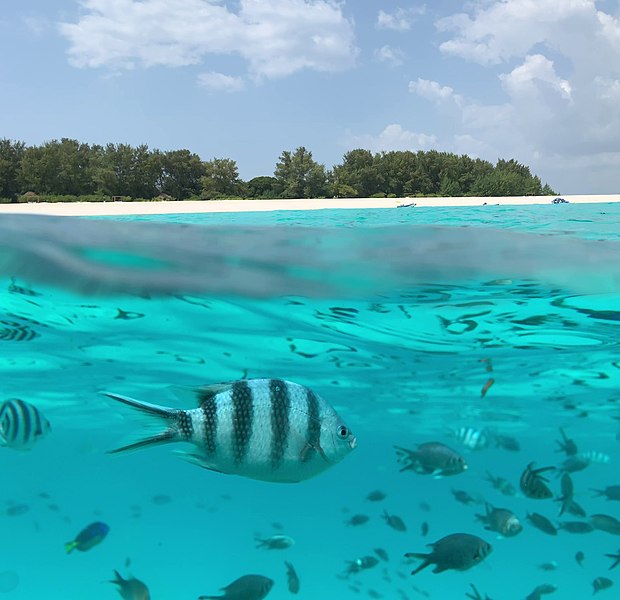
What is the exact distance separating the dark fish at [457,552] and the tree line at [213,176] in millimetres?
57368

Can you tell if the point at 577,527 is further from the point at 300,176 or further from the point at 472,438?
the point at 300,176

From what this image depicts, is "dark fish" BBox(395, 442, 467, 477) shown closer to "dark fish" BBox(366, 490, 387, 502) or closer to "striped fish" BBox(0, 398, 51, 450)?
"dark fish" BBox(366, 490, 387, 502)

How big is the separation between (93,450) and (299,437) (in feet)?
58.1

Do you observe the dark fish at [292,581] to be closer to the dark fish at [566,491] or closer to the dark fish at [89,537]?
the dark fish at [89,537]

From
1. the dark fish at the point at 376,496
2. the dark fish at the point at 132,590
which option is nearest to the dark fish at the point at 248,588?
the dark fish at the point at 132,590

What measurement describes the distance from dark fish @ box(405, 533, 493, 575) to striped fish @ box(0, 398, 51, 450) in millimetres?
3756

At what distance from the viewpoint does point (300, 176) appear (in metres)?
72.8

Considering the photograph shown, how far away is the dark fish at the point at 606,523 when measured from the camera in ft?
18.6

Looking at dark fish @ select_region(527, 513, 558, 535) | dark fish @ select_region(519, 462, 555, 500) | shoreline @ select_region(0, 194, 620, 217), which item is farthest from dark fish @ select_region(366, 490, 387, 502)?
shoreline @ select_region(0, 194, 620, 217)

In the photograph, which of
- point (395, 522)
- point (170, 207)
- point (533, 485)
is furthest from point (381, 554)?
point (170, 207)

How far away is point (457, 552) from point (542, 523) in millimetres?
1514

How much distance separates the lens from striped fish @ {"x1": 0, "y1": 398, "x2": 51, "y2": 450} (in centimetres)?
540

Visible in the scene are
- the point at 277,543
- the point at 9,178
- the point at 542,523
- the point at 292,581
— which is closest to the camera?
the point at 292,581

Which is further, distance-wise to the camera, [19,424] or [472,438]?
[472,438]
